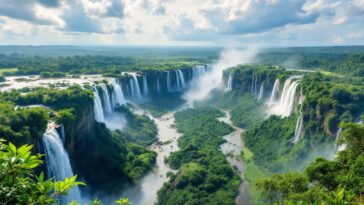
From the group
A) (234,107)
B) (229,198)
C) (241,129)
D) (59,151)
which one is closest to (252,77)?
(234,107)

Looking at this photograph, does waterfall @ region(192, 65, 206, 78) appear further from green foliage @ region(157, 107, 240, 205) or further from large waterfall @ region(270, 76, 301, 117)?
large waterfall @ region(270, 76, 301, 117)

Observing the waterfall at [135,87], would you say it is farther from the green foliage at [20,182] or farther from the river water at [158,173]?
the green foliage at [20,182]

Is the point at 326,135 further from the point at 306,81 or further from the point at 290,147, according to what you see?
the point at 306,81

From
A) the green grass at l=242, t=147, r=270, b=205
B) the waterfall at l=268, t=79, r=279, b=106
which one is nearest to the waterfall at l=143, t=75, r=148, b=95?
the waterfall at l=268, t=79, r=279, b=106

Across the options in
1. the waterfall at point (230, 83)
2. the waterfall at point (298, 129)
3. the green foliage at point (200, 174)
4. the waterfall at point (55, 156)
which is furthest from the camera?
the waterfall at point (230, 83)

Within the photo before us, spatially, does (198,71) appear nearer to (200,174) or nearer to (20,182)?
(200,174)

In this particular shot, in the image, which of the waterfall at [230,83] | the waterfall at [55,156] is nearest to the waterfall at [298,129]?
the waterfall at [55,156]
